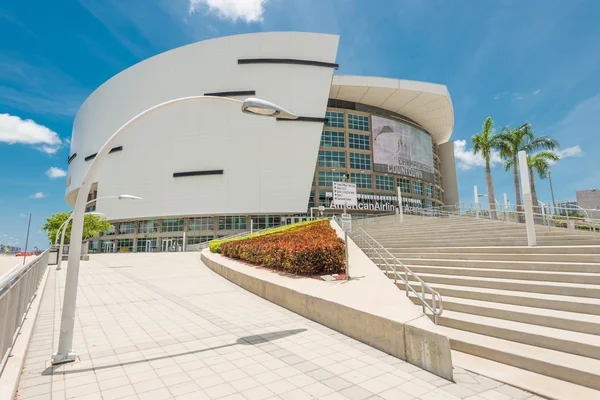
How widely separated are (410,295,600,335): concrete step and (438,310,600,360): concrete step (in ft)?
0.29

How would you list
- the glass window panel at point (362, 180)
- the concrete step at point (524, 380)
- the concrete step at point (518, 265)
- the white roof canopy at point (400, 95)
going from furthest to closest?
the glass window panel at point (362, 180) → the white roof canopy at point (400, 95) → the concrete step at point (518, 265) → the concrete step at point (524, 380)

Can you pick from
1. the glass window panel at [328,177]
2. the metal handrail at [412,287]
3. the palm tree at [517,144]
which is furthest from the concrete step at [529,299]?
the glass window panel at [328,177]

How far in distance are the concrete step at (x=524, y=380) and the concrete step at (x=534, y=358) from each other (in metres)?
0.07

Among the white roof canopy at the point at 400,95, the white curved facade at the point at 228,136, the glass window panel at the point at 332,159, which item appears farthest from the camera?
the glass window panel at the point at 332,159

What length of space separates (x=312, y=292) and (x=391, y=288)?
6.28 feet

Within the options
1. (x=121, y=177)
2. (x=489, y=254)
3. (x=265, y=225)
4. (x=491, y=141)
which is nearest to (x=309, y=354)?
(x=489, y=254)

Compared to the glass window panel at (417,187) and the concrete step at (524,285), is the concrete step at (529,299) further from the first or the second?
the glass window panel at (417,187)

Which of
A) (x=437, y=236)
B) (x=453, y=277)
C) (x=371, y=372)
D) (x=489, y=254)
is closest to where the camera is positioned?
(x=371, y=372)

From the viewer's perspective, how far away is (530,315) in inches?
218

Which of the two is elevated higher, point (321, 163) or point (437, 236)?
point (321, 163)

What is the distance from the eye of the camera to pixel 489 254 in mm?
9109

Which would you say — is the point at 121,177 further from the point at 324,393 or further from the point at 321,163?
the point at 324,393

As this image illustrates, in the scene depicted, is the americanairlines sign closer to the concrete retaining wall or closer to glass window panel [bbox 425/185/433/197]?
glass window panel [bbox 425/185/433/197]

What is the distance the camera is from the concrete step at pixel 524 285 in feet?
19.5
